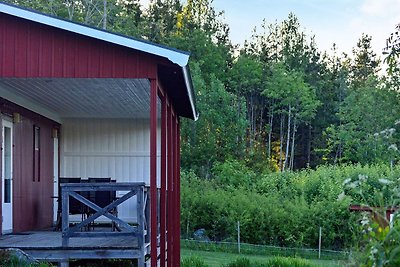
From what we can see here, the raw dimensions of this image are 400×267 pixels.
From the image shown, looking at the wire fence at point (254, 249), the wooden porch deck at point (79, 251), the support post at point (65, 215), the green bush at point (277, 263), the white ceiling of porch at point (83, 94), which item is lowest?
the wire fence at point (254, 249)

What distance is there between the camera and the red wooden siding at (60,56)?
29.4ft

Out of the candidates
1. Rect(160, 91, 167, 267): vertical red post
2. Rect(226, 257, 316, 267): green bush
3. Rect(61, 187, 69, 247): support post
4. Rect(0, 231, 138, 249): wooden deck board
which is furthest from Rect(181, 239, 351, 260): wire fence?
Rect(61, 187, 69, 247): support post

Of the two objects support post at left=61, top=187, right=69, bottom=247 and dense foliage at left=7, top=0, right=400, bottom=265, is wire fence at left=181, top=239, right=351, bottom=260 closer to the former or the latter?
dense foliage at left=7, top=0, right=400, bottom=265

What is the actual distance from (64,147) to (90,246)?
22.8 ft

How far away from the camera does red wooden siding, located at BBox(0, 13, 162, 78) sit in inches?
353

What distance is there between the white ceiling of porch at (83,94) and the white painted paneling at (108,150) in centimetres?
80

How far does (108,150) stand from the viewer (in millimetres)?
16938

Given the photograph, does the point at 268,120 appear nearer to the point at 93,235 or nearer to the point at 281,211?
the point at 281,211

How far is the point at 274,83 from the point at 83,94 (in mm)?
26124

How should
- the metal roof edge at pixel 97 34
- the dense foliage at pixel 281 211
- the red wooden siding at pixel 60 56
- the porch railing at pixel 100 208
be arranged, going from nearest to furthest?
1. the metal roof edge at pixel 97 34
2. the red wooden siding at pixel 60 56
3. the porch railing at pixel 100 208
4. the dense foliage at pixel 281 211

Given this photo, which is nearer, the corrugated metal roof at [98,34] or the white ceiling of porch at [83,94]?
the corrugated metal roof at [98,34]

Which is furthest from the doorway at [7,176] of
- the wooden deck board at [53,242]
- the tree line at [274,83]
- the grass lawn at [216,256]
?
the tree line at [274,83]

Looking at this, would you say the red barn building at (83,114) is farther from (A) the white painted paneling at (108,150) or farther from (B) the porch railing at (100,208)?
(B) the porch railing at (100,208)

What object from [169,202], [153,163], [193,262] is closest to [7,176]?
[169,202]
